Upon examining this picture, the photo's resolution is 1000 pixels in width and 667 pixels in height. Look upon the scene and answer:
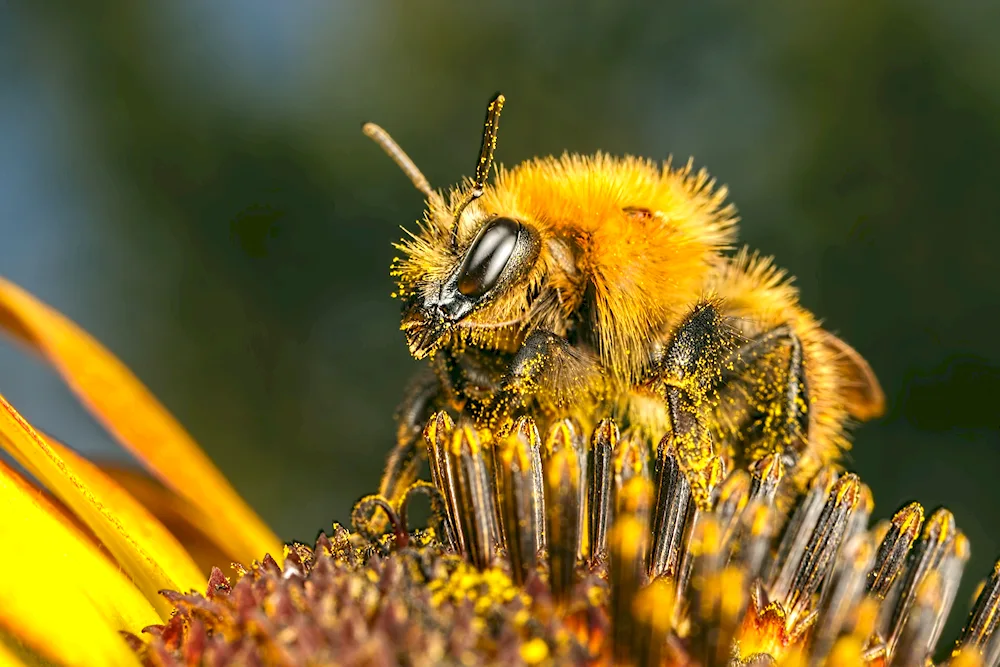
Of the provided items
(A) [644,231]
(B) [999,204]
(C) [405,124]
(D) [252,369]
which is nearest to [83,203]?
(D) [252,369]

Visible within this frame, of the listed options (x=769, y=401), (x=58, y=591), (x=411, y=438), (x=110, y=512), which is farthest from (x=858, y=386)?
(x=58, y=591)

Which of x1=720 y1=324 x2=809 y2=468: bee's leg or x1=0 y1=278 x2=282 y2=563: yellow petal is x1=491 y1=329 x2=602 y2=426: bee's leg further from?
x1=0 y1=278 x2=282 y2=563: yellow petal

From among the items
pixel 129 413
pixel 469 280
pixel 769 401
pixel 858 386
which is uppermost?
pixel 129 413

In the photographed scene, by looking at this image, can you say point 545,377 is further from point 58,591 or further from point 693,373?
point 58,591

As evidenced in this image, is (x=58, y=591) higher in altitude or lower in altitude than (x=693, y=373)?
lower

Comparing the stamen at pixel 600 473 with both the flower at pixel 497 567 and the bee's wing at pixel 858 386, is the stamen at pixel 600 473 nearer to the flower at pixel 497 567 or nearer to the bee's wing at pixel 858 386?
the flower at pixel 497 567

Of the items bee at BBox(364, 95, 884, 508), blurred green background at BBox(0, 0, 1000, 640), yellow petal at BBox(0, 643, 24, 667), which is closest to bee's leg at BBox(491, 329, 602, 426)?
bee at BBox(364, 95, 884, 508)

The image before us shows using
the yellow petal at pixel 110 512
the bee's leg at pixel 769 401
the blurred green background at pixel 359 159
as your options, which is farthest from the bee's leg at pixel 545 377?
the blurred green background at pixel 359 159
